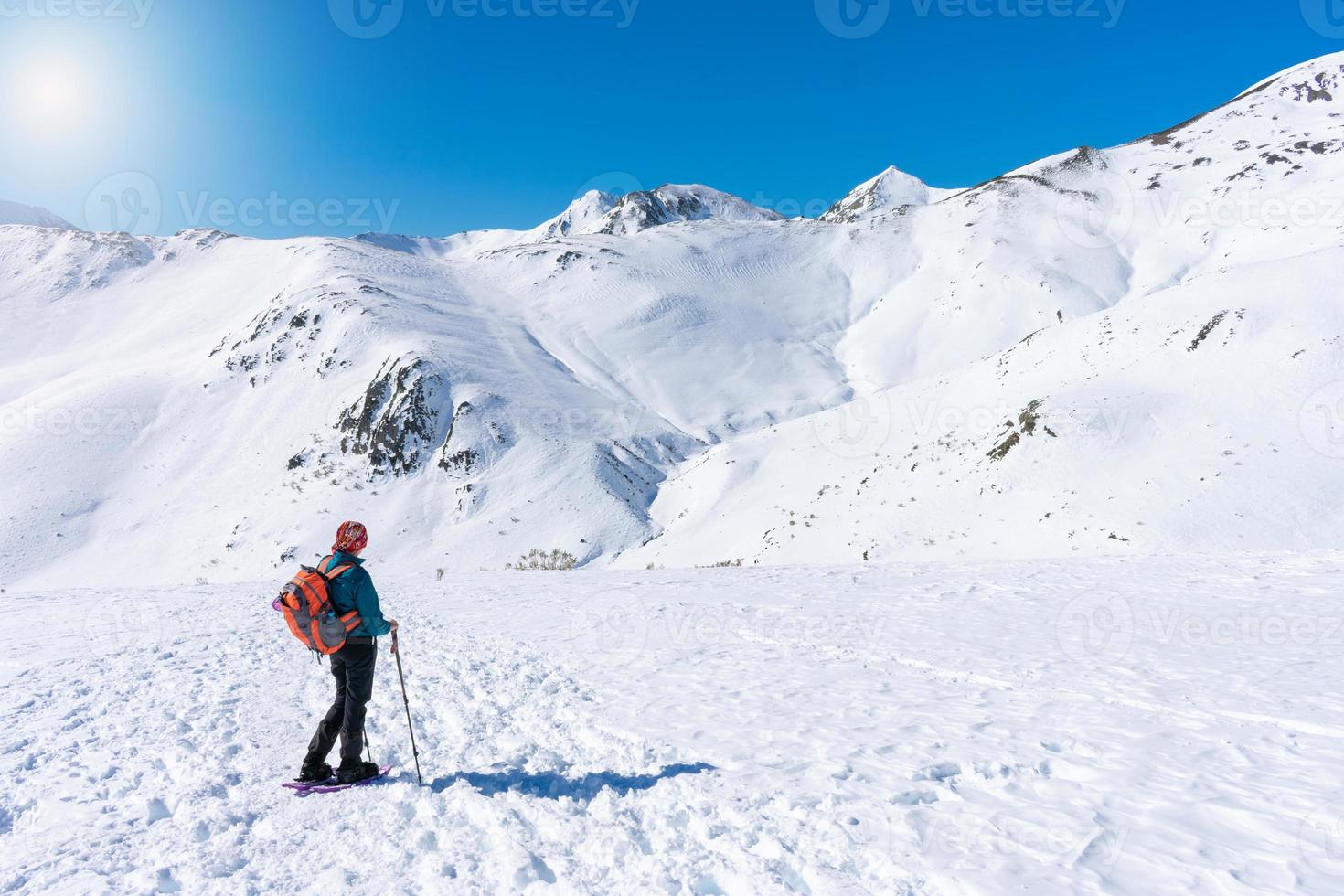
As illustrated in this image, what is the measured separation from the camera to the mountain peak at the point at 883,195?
15851 cm

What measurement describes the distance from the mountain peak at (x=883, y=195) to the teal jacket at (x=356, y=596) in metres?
160

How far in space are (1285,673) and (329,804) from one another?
10.8 m

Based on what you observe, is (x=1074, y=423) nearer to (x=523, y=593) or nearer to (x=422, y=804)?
(x=523, y=593)

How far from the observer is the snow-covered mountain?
84.0 ft

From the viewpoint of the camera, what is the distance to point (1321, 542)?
19.1m

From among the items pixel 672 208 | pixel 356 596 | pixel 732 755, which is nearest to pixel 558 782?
pixel 732 755
